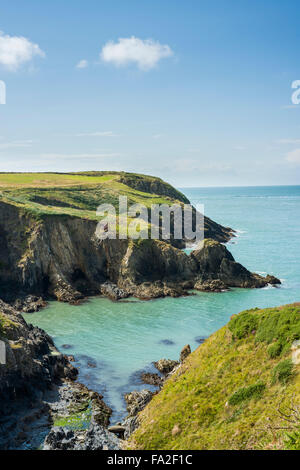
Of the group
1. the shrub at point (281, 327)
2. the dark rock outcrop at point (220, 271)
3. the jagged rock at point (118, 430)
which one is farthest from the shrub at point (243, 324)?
the dark rock outcrop at point (220, 271)

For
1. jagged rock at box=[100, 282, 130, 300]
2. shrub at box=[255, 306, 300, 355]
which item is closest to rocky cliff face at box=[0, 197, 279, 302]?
jagged rock at box=[100, 282, 130, 300]

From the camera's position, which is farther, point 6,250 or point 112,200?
point 112,200

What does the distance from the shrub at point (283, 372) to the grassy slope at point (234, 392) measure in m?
0.05

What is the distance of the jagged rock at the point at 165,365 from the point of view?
36375mm

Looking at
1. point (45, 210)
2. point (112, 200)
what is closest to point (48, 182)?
point (112, 200)

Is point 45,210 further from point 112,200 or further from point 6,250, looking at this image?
point 112,200

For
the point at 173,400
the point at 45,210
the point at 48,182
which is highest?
the point at 48,182

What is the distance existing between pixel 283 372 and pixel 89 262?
49.9m

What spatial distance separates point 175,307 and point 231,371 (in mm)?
32092

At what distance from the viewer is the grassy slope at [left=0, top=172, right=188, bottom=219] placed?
75312mm

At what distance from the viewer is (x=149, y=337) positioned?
4538cm

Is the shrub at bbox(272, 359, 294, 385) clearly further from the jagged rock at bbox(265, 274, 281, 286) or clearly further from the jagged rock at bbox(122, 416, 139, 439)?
the jagged rock at bbox(265, 274, 281, 286)

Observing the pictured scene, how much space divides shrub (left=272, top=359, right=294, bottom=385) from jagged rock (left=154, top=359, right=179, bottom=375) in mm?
16146

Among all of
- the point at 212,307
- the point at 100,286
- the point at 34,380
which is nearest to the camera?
the point at 34,380
